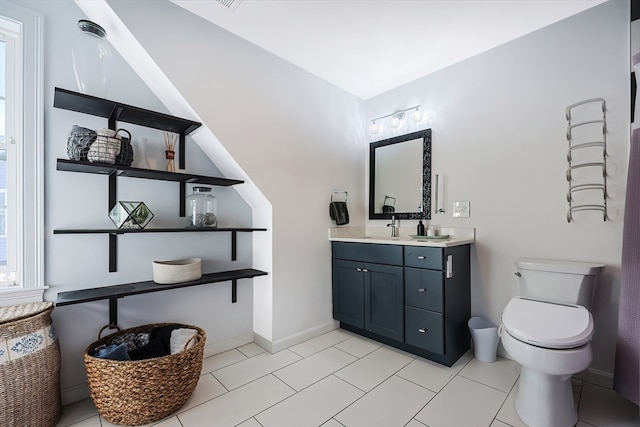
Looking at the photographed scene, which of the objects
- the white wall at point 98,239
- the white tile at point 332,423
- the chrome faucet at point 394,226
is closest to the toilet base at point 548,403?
the white tile at point 332,423

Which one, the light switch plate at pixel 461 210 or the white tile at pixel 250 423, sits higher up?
the light switch plate at pixel 461 210

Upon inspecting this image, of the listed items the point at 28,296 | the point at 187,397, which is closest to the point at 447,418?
the point at 187,397

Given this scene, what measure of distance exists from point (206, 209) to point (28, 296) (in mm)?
1040

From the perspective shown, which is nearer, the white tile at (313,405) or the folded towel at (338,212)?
the white tile at (313,405)

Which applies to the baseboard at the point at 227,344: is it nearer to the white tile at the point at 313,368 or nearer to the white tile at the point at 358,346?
the white tile at the point at 313,368

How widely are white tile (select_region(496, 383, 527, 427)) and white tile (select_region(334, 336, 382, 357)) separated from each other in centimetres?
94

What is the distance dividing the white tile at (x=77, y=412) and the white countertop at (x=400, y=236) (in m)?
1.98

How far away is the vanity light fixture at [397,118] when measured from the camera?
8.79 feet

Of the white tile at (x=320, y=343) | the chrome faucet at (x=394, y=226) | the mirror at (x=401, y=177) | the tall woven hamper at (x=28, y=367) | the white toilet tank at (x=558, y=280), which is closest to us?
the tall woven hamper at (x=28, y=367)

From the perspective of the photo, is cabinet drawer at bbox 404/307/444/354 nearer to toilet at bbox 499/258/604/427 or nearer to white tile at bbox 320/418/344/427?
toilet at bbox 499/258/604/427

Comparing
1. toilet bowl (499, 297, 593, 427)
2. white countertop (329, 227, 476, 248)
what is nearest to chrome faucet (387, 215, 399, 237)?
white countertop (329, 227, 476, 248)

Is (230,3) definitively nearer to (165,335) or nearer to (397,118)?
(397,118)

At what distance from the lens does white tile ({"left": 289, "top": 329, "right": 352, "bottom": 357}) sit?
2.33 metres

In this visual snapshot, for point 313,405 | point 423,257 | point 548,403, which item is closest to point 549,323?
point 548,403
